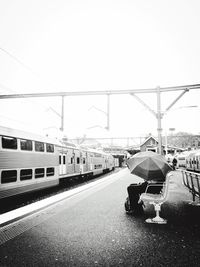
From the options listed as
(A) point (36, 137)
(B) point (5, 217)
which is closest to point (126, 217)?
(B) point (5, 217)

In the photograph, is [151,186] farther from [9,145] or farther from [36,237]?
[9,145]

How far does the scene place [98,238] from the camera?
436cm

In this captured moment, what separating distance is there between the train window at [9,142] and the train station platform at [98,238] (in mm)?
2562

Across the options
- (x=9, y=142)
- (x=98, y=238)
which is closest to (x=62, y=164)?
(x=9, y=142)

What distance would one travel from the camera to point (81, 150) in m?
17.6

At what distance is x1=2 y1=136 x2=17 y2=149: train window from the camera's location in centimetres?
765

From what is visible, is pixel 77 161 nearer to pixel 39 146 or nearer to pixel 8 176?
pixel 39 146

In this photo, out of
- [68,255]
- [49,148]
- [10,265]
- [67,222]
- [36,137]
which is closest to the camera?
[10,265]

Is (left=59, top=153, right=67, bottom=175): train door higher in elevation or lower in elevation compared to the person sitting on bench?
higher


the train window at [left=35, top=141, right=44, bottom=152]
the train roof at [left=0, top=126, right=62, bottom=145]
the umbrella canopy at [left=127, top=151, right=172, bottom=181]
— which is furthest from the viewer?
the train window at [left=35, top=141, right=44, bottom=152]

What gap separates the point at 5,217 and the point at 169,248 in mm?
4269

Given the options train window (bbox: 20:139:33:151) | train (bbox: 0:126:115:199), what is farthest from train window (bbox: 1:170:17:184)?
train window (bbox: 20:139:33:151)

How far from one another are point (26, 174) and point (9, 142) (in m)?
1.65

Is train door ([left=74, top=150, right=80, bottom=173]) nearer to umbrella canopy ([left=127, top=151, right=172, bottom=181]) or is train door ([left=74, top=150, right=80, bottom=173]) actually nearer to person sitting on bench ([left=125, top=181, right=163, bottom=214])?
person sitting on bench ([left=125, top=181, right=163, bottom=214])
